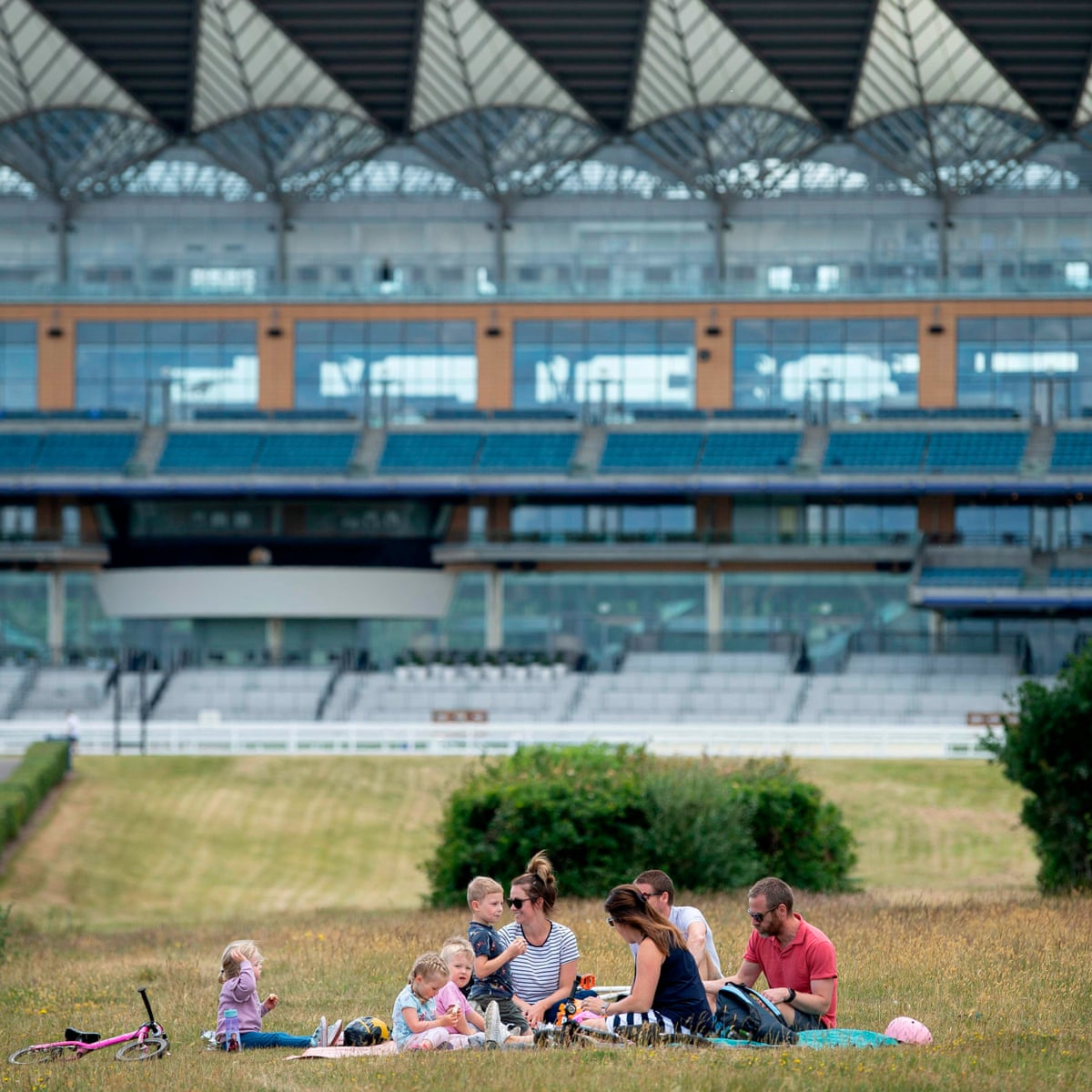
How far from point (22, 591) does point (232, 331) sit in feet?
39.4

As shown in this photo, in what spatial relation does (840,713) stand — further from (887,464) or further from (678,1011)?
(678,1011)

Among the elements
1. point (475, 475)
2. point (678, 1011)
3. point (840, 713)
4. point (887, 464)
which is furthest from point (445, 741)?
point (678, 1011)

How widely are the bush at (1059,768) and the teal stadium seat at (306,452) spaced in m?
40.7

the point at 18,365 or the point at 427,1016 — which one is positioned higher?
the point at 18,365

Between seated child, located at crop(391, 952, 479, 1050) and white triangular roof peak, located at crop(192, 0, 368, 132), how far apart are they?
50028mm

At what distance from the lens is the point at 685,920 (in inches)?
594

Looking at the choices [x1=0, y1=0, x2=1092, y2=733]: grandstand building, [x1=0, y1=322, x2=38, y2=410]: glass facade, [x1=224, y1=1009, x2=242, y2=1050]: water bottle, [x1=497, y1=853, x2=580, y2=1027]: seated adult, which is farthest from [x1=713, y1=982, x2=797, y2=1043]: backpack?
[x1=0, y1=322, x2=38, y2=410]: glass facade

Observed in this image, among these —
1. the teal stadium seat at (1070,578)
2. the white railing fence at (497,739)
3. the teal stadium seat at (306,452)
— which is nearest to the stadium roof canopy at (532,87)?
the teal stadium seat at (306,452)

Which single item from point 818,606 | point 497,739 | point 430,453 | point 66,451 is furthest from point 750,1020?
point 66,451

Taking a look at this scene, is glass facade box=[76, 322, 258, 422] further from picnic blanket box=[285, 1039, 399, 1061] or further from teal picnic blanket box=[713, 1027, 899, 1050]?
teal picnic blanket box=[713, 1027, 899, 1050]

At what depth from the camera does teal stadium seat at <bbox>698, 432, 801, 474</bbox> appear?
208 ft

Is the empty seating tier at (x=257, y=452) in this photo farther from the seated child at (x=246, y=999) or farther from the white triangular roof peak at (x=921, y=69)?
the seated child at (x=246, y=999)

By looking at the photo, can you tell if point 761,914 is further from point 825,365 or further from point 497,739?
point 825,365

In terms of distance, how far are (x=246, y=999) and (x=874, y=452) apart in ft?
167
